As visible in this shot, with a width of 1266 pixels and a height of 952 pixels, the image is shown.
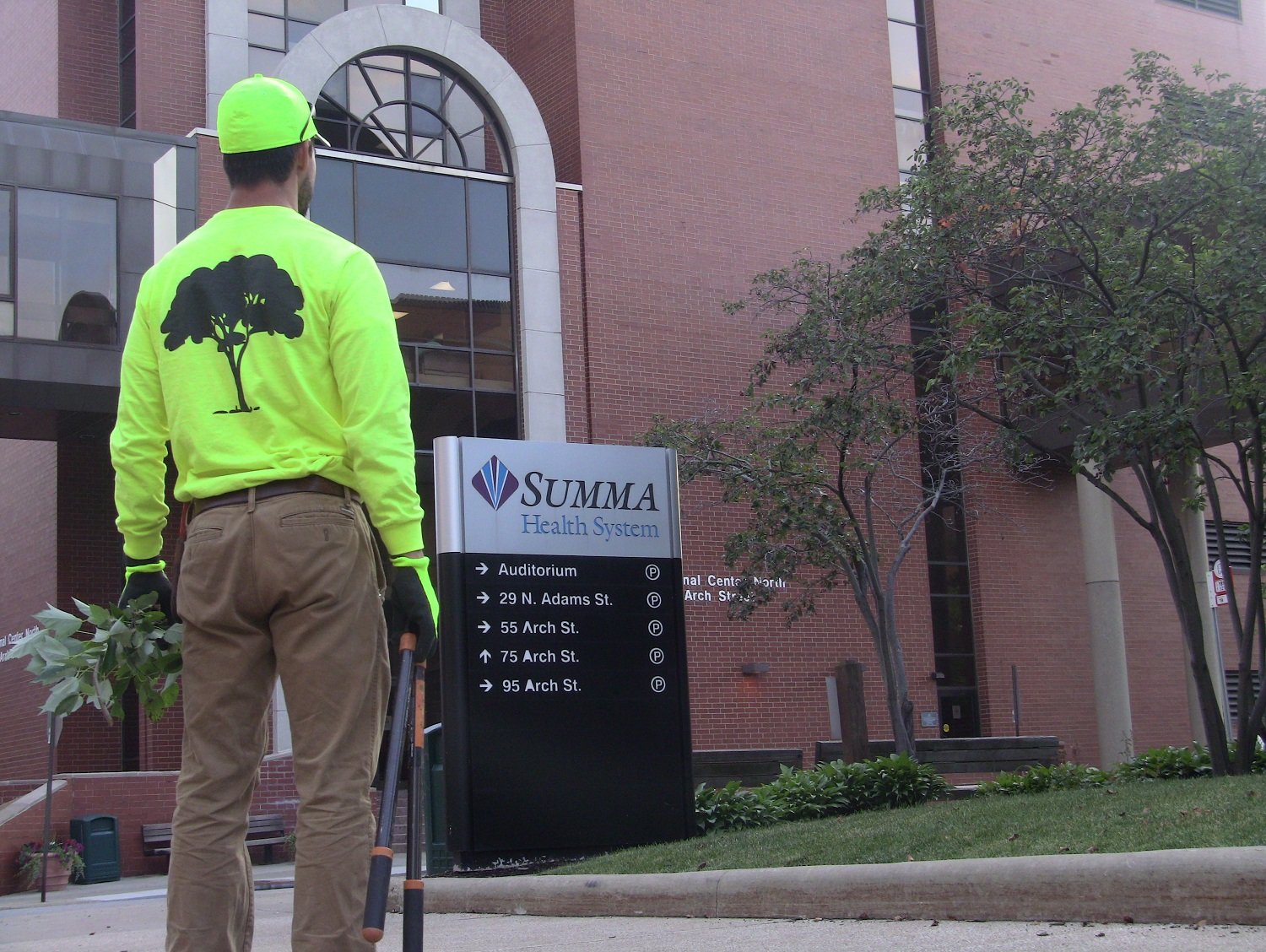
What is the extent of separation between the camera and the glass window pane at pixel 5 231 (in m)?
20.4

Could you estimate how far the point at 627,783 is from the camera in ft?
33.1

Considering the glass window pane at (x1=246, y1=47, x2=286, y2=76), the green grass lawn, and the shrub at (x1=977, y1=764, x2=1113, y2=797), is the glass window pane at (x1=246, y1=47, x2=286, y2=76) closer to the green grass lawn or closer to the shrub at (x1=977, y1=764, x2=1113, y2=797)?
the shrub at (x1=977, y1=764, x2=1113, y2=797)

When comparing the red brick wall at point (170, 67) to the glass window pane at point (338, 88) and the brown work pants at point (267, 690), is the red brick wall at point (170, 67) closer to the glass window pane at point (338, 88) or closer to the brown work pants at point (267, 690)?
the glass window pane at point (338, 88)

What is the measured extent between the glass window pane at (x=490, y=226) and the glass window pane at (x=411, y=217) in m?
0.21

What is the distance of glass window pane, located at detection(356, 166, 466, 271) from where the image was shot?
23172 mm

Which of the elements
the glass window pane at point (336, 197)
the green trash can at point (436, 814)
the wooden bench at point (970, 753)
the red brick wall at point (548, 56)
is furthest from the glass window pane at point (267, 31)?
the green trash can at point (436, 814)

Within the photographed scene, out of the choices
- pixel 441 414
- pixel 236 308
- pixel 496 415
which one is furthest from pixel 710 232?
pixel 236 308

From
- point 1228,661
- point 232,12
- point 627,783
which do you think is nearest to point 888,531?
point 1228,661

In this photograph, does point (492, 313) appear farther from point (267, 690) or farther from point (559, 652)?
point (267, 690)

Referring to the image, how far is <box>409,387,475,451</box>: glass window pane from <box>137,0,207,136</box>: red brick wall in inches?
224

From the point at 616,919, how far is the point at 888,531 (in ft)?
62.3

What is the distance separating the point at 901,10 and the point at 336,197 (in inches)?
505

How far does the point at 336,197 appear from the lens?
22859mm

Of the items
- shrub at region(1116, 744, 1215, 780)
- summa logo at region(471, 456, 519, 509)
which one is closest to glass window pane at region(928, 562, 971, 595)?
shrub at region(1116, 744, 1215, 780)
